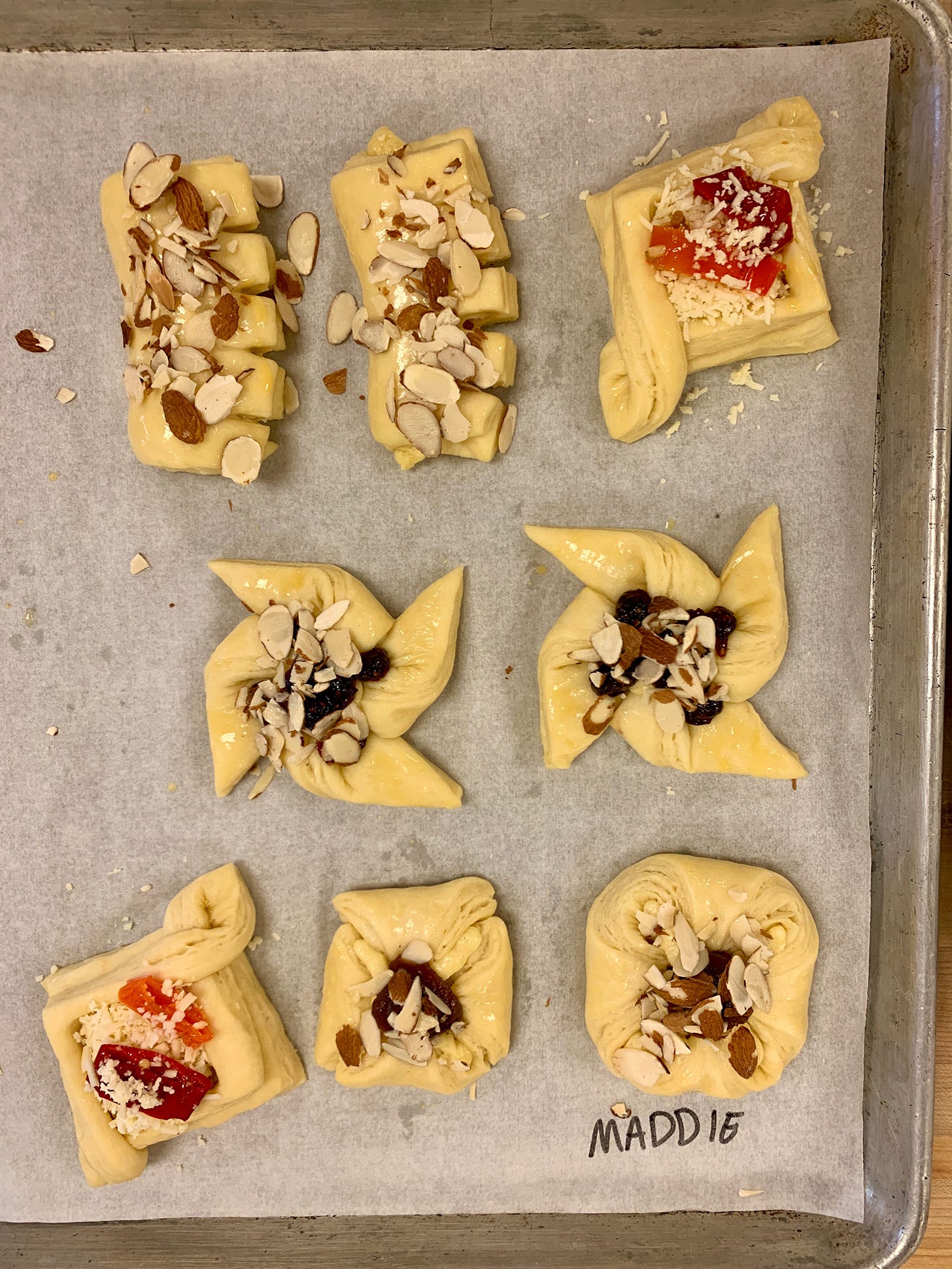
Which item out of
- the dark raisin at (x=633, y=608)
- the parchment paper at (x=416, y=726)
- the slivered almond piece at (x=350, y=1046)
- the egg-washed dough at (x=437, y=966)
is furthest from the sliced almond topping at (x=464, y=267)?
the slivered almond piece at (x=350, y=1046)

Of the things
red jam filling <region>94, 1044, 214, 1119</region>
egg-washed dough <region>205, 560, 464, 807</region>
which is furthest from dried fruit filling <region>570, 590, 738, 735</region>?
red jam filling <region>94, 1044, 214, 1119</region>

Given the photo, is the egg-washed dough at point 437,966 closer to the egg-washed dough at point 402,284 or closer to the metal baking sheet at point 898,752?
the metal baking sheet at point 898,752

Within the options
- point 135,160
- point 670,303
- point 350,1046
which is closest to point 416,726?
point 350,1046

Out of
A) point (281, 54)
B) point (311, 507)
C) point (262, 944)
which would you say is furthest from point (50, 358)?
point (262, 944)

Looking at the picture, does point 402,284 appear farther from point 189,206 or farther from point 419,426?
point 189,206

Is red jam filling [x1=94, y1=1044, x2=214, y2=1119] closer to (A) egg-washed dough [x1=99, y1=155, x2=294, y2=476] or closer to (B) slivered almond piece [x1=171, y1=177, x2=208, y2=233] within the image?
(A) egg-washed dough [x1=99, y1=155, x2=294, y2=476]

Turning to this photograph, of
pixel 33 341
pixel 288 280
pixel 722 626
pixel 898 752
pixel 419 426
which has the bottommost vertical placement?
pixel 898 752
